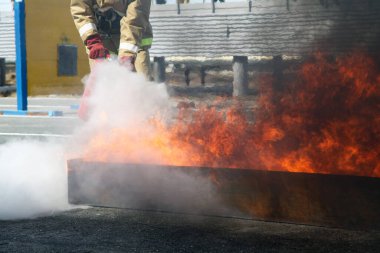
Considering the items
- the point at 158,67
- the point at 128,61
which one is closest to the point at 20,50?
the point at 128,61

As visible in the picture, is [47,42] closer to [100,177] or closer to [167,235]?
[100,177]

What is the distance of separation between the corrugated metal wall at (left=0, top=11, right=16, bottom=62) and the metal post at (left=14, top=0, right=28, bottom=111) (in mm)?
10607

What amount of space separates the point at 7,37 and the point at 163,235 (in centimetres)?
2037

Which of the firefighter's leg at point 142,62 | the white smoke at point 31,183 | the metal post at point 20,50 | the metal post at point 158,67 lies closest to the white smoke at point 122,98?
the white smoke at point 31,183

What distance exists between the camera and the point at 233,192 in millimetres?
4723

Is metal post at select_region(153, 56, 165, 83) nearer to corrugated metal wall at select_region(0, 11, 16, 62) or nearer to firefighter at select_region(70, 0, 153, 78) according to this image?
corrugated metal wall at select_region(0, 11, 16, 62)

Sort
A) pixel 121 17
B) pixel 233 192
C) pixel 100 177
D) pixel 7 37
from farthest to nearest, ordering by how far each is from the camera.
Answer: pixel 7 37 → pixel 121 17 → pixel 100 177 → pixel 233 192

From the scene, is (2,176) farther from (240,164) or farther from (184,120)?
(240,164)

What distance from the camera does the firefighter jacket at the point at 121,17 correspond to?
8359mm

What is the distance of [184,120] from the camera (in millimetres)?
5562

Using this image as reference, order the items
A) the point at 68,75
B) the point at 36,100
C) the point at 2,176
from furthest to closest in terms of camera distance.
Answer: the point at 68,75
the point at 36,100
the point at 2,176

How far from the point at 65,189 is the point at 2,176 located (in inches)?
24.1

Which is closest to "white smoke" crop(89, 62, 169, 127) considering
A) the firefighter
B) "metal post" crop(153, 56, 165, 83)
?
the firefighter

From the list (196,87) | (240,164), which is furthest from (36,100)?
(240,164)
